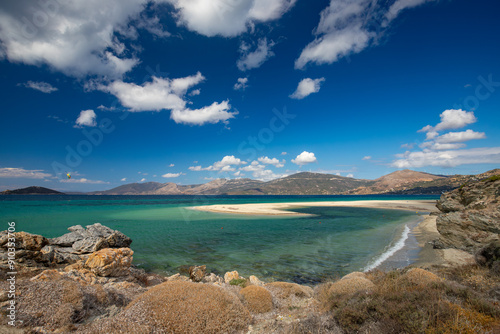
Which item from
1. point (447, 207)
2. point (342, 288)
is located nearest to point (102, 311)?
point (342, 288)

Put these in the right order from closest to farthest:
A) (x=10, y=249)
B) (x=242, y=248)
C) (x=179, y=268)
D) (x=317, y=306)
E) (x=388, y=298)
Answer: (x=388, y=298) < (x=317, y=306) < (x=10, y=249) < (x=179, y=268) < (x=242, y=248)

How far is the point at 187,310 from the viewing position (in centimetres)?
479

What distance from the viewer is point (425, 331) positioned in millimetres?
3920

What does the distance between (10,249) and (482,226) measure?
894 inches

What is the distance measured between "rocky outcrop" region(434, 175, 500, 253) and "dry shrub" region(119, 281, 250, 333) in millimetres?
13207

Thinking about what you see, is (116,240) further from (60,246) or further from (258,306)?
(258,306)

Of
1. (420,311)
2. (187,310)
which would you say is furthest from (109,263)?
(420,311)

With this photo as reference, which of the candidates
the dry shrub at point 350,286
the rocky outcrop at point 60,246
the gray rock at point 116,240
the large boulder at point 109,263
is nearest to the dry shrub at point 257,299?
the dry shrub at point 350,286

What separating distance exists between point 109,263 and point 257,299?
7.12 meters

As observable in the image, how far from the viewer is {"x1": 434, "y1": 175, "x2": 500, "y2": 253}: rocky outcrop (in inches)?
455

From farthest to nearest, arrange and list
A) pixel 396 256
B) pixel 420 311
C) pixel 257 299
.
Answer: pixel 396 256, pixel 257 299, pixel 420 311

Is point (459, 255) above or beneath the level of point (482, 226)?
beneath

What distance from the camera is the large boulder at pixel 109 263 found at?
9562 millimetres

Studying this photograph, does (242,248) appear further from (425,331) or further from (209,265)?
(425,331)
